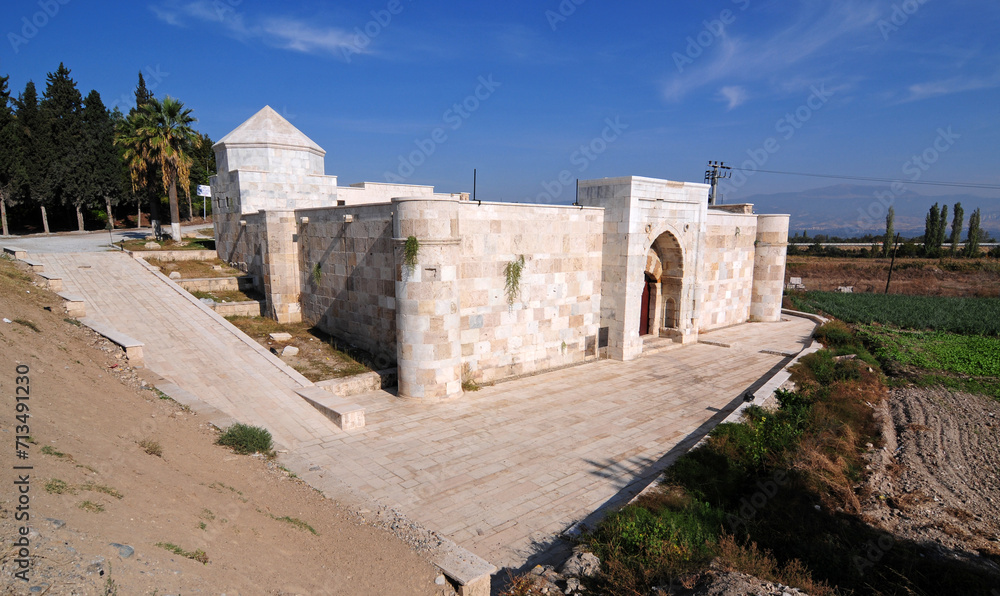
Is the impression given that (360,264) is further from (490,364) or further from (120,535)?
(120,535)

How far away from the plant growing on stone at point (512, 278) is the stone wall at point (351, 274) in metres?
2.86

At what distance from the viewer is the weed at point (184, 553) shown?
13.7 ft

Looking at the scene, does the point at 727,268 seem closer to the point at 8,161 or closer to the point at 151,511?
the point at 151,511

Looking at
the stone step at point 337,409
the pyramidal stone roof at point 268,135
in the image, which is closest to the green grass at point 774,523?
the stone step at point 337,409

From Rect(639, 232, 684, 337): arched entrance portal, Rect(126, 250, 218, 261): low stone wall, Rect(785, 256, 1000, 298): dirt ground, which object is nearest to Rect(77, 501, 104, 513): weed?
Rect(639, 232, 684, 337): arched entrance portal

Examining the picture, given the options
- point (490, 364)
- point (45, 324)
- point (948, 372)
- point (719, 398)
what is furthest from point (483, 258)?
point (948, 372)

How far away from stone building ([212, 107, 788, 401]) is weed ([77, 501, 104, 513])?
6684mm

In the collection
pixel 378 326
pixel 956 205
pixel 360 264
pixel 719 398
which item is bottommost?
pixel 719 398

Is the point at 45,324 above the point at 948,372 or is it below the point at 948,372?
above

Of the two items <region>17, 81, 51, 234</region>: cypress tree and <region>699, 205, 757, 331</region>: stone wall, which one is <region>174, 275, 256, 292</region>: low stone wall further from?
<region>17, 81, 51, 234</region>: cypress tree

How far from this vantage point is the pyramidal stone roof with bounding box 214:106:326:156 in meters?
19.0

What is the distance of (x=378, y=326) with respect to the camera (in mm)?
12711

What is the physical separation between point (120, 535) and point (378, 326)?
874 centimetres

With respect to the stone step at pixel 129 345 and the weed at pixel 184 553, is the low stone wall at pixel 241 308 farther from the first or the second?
the weed at pixel 184 553
